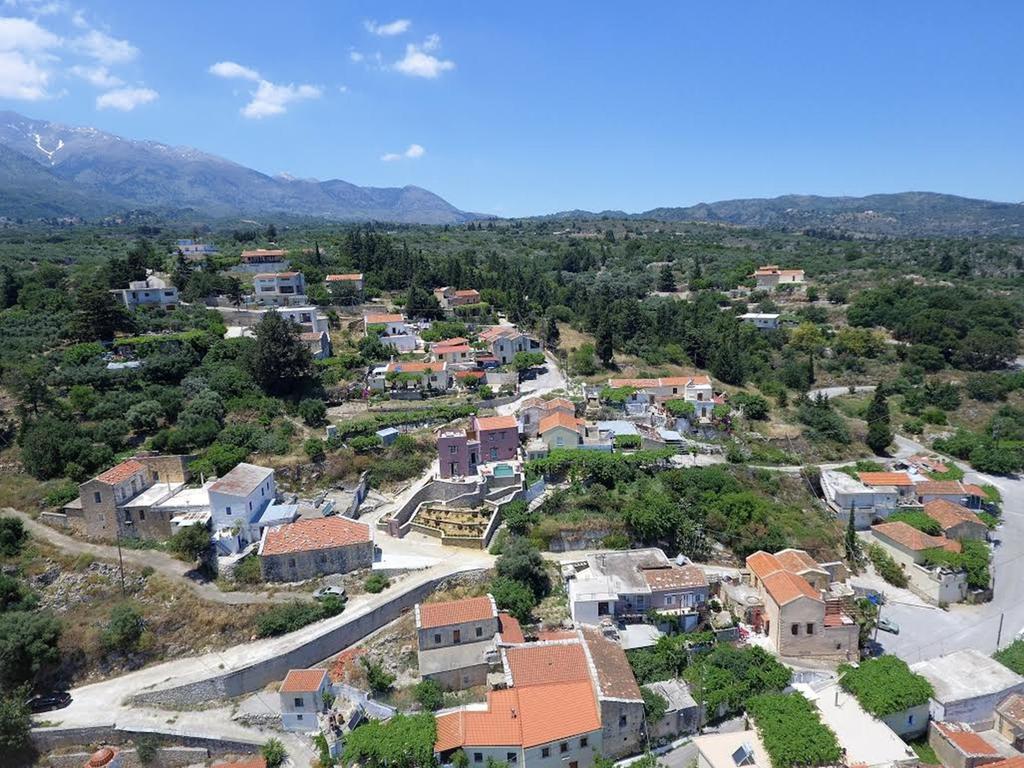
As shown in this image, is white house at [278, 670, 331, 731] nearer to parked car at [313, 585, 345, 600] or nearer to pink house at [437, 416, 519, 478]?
parked car at [313, 585, 345, 600]

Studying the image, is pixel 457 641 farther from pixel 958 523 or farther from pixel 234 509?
pixel 958 523

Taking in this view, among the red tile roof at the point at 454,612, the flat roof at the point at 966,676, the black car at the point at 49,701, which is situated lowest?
the black car at the point at 49,701

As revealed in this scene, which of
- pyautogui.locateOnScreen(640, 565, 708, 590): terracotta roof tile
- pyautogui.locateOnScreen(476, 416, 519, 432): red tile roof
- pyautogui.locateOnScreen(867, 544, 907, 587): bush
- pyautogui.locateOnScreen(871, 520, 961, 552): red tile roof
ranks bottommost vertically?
pyautogui.locateOnScreen(867, 544, 907, 587): bush

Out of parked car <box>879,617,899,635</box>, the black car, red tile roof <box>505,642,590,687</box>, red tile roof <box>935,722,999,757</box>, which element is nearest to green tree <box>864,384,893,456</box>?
parked car <box>879,617,899,635</box>

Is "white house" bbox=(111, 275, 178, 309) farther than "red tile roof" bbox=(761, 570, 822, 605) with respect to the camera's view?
Yes

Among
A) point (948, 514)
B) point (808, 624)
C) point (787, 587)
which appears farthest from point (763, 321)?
point (808, 624)

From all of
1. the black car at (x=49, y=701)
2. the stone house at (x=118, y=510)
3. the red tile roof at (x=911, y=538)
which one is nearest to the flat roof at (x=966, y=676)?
the red tile roof at (x=911, y=538)

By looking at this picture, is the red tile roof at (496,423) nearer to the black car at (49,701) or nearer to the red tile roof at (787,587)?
the red tile roof at (787,587)
